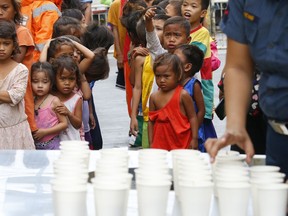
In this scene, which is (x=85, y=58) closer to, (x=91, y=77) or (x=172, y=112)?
(x=91, y=77)

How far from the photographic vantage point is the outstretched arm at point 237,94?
365 cm

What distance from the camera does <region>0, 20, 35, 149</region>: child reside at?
6277mm

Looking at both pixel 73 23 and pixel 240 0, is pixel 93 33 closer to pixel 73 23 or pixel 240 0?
pixel 73 23

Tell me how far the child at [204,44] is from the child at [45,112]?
1.20m

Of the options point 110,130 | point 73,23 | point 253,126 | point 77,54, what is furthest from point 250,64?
point 110,130

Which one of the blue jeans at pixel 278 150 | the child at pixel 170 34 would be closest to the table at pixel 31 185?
the blue jeans at pixel 278 150

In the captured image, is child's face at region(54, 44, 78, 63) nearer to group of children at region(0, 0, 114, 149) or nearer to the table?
group of children at region(0, 0, 114, 149)

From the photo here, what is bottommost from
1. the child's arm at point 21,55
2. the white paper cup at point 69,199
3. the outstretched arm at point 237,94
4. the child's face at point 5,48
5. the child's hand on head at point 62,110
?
the child's hand on head at point 62,110

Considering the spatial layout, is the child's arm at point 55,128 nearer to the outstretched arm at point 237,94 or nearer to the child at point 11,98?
the child at point 11,98

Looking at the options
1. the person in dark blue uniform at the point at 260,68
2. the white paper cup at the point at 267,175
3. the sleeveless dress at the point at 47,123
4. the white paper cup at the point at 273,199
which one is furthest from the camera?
the sleeveless dress at the point at 47,123

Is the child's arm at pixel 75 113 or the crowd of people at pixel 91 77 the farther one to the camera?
the child's arm at pixel 75 113

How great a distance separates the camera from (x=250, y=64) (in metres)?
3.73

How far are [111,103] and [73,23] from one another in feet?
15.4

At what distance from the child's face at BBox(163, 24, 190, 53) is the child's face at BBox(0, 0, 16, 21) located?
1.16 metres
